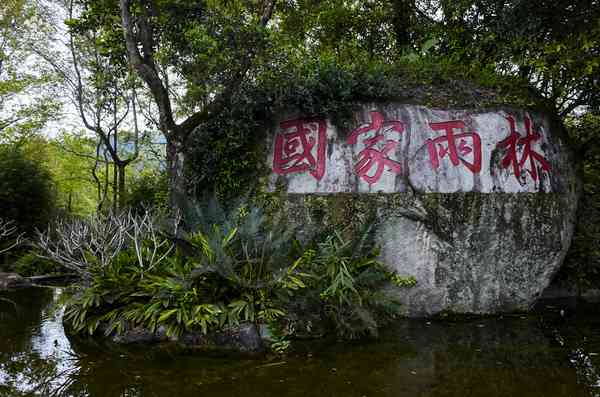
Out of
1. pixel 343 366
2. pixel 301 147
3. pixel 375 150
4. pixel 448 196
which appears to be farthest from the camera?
pixel 301 147

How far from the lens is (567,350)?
4.23 m

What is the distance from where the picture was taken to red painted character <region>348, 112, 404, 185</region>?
18.4 ft

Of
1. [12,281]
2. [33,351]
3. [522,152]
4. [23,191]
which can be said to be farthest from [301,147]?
[23,191]

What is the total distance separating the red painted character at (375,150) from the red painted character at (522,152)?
4.67 feet

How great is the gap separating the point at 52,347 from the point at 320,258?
10.0ft

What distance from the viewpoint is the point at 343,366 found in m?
3.79

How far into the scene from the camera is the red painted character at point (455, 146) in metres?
5.52

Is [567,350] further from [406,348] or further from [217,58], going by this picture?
[217,58]

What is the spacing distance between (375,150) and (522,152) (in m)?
2.00

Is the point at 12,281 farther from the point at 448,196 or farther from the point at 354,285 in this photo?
the point at 448,196

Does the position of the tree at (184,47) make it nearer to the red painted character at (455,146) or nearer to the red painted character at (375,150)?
the red painted character at (375,150)

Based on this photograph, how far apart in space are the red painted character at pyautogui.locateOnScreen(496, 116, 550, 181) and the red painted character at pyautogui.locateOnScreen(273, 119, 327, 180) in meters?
2.42

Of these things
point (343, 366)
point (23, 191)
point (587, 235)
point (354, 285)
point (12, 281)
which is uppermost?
point (23, 191)

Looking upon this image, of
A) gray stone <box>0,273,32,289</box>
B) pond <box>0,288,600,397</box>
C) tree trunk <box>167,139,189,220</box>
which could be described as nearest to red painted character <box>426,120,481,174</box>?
pond <box>0,288,600,397</box>
